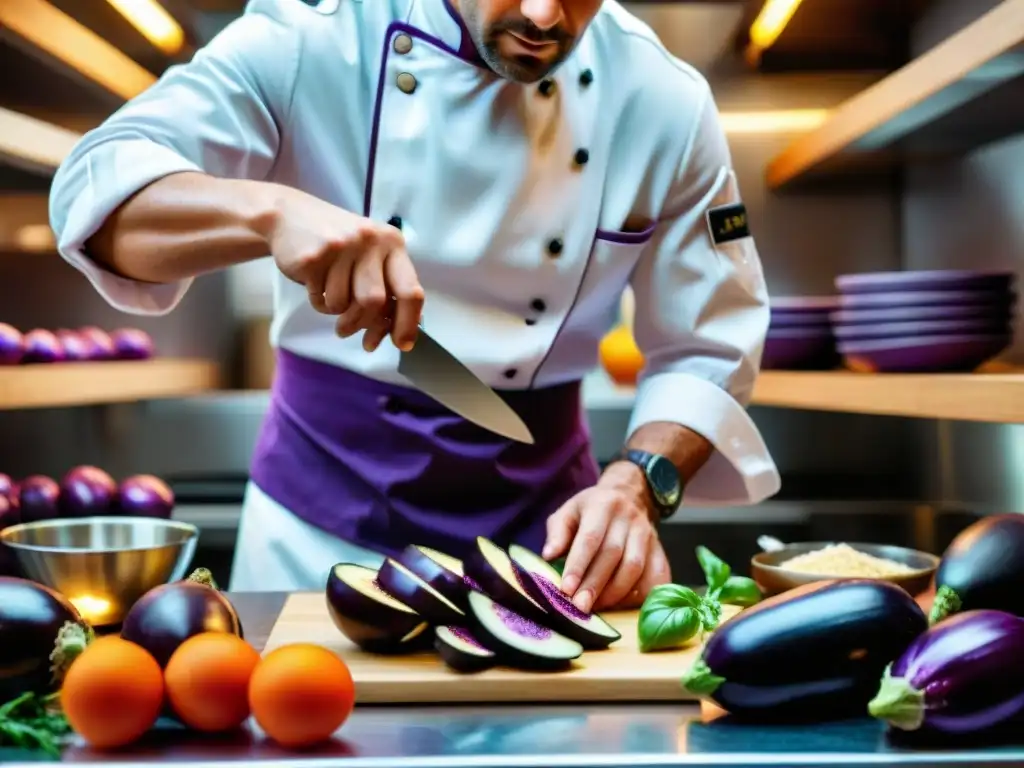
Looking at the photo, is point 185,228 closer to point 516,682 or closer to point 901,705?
point 516,682

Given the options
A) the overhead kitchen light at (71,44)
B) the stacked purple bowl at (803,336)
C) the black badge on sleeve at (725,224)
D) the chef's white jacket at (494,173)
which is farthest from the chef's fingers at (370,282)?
the stacked purple bowl at (803,336)

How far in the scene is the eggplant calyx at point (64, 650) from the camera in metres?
0.82

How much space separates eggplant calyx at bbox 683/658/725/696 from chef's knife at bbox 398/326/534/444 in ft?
1.43

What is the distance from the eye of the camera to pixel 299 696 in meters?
0.73

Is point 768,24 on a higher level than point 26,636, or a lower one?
higher

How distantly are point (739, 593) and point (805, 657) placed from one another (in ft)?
1.14

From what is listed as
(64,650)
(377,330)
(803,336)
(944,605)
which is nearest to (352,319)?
(377,330)

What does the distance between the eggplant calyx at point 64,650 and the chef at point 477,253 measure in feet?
1.56

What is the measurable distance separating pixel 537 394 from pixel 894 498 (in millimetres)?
1537

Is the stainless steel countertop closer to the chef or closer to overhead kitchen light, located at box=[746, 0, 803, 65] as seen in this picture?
the chef

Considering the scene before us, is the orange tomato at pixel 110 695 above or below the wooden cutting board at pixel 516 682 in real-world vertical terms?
above

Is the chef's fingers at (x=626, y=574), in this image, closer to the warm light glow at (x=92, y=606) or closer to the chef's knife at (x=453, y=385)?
the chef's knife at (x=453, y=385)

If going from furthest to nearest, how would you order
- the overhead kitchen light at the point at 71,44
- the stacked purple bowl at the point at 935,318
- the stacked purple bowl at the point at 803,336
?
the stacked purple bowl at the point at 803,336
the overhead kitchen light at the point at 71,44
the stacked purple bowl at the point at 935,318

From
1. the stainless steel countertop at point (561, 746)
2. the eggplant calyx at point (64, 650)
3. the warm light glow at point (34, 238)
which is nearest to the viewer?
the stainless steel countertop at point (561, 746)
